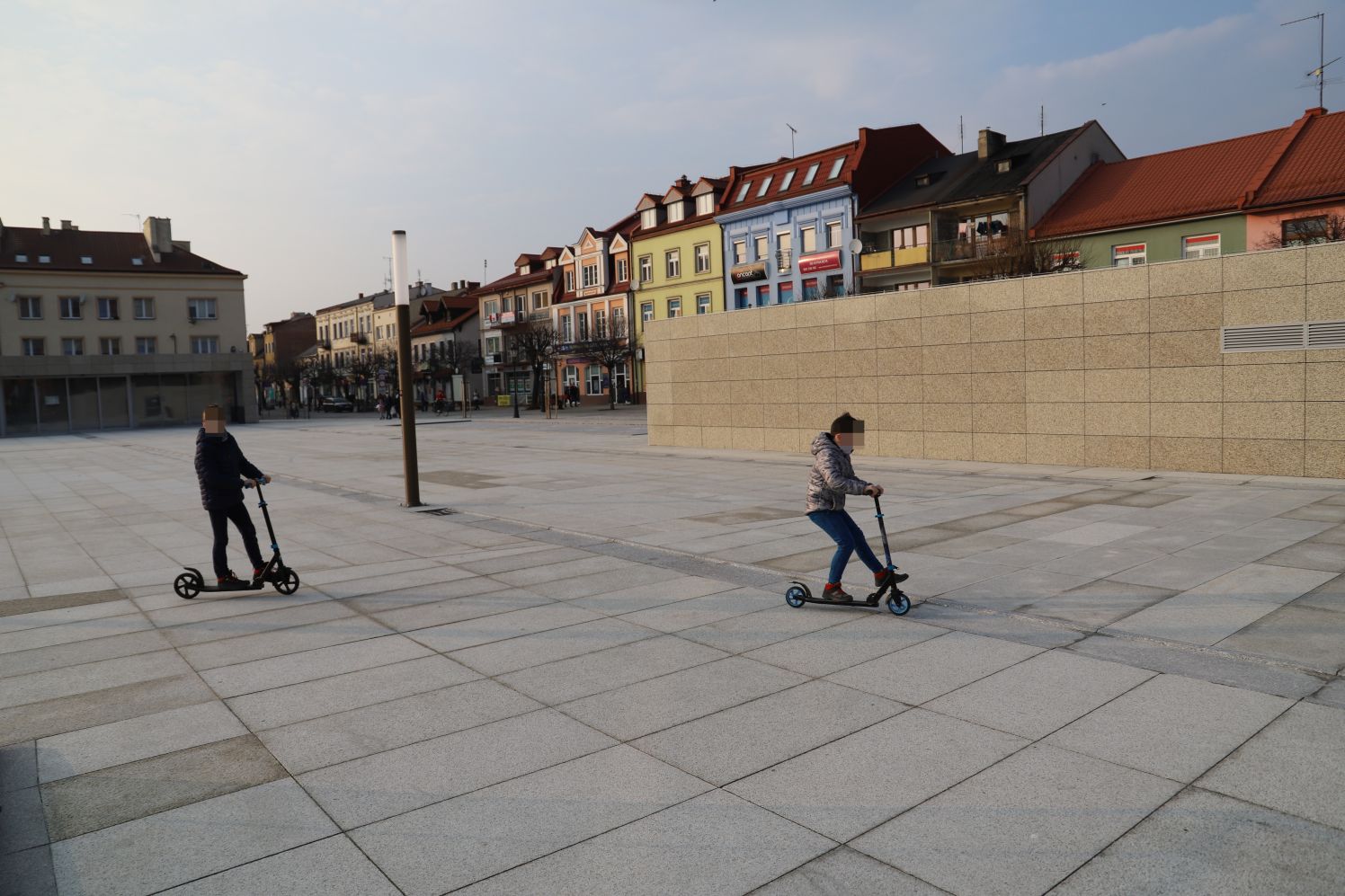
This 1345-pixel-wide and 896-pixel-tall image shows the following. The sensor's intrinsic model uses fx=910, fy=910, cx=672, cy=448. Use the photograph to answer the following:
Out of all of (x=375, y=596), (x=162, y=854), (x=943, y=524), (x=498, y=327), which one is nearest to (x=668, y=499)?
(x=943, y=524)

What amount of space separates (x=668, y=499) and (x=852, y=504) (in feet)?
9.35

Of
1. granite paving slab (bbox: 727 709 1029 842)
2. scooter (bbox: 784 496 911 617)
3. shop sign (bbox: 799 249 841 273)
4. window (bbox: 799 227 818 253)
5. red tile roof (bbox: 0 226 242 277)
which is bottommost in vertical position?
granite paving slab (bbox: 727 709 1029 842)

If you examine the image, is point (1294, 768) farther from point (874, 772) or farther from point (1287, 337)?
point (1287, 337)

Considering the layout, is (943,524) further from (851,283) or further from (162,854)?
(851,283)

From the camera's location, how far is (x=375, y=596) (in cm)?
822

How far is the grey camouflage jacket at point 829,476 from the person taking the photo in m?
6.95

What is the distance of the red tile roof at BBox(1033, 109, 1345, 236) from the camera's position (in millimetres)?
33156

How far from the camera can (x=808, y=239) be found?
50094 millimetres

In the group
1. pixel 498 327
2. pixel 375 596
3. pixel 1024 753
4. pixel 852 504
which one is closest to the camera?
pixel 1024 753

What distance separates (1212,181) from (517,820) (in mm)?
40903

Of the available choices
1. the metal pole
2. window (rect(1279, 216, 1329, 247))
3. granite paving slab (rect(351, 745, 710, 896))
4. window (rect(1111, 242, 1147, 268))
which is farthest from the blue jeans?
window (rect(1111, 242, 1147, 268))

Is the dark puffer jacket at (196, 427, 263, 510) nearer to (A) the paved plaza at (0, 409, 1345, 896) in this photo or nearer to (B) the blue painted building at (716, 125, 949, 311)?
(A) the paved plaza at (0, 409, 1345, 896)

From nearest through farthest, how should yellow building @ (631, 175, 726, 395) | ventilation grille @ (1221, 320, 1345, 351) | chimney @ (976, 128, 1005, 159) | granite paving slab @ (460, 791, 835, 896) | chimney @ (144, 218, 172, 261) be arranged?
granite paving slab @ (460, 791, 835, 896)
ventilation grille @ (1221, 320, 1345, 351)
chimney @ (976, 128, 1005, 159)
yellow building @ (631, 175, 726, 395)
chimney @ (144, 218, 172, 261)

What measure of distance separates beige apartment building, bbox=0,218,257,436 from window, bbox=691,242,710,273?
30.1 m
